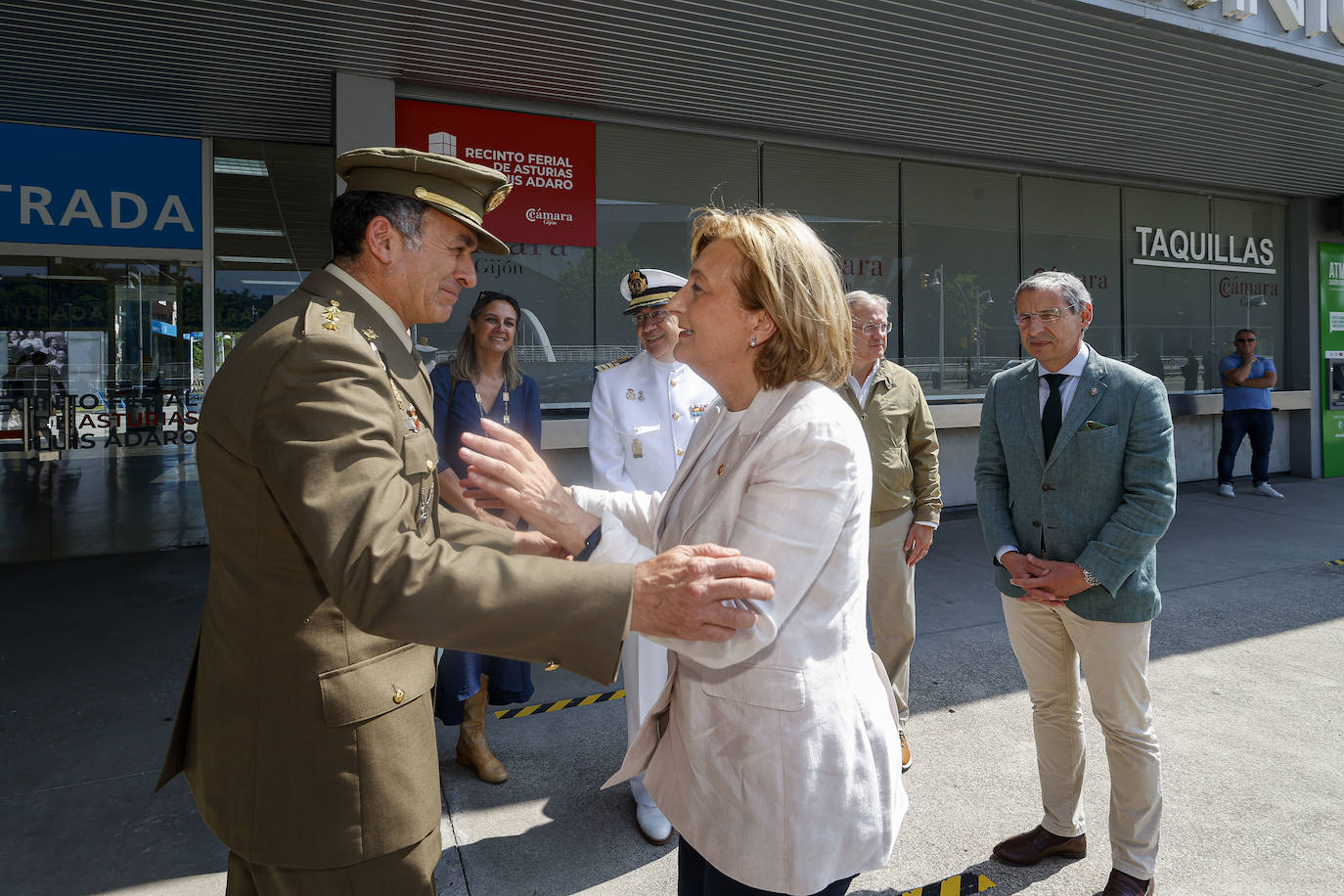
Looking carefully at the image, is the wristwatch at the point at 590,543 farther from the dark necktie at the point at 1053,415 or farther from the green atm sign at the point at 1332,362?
the green atm sign at the point at 1332,362

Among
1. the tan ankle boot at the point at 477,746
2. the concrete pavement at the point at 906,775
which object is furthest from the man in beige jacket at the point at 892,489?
the tan ankle boot at the point at 477,746

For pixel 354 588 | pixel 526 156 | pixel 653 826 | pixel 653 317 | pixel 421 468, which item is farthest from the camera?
pixel 526 156

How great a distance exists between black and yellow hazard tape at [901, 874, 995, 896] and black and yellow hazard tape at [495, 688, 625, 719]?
2.05 m

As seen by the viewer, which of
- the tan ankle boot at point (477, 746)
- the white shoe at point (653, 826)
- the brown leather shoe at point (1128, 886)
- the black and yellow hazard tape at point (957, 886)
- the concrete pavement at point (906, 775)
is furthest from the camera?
the tan ankle boot at point (477, 746)

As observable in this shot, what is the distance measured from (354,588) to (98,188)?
8.05 m

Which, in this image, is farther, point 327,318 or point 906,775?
point 906,775

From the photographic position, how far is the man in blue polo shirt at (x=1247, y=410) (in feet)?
34.1

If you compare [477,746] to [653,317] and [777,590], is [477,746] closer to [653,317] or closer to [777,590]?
[653,317]

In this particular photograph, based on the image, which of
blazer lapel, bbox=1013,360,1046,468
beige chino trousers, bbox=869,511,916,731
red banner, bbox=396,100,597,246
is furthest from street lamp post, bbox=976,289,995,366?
blazer lapel, bbox=1013,360,1046,468

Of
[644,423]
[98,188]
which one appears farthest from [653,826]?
[98,188]

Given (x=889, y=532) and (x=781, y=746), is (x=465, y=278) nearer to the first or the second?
(x=781, y=746)

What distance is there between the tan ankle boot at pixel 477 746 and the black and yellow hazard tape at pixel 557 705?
52cm

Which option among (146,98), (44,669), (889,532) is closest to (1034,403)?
(889,532)

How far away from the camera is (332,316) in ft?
4.99
